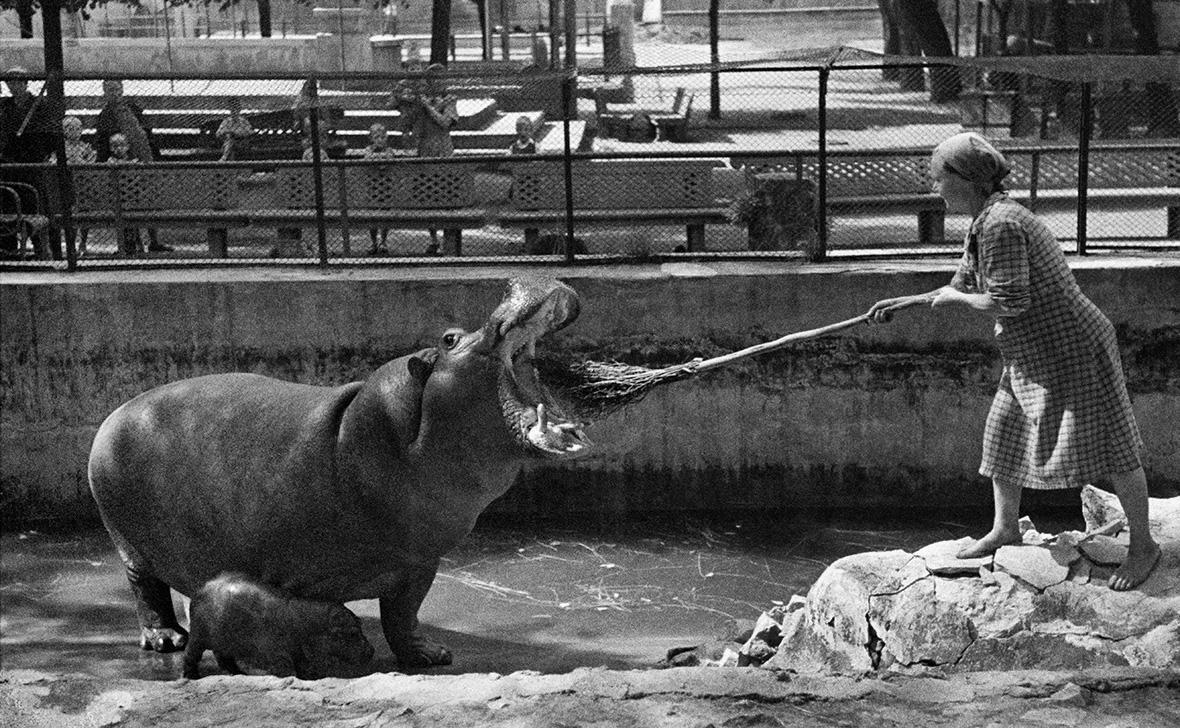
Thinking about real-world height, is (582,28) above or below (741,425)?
above

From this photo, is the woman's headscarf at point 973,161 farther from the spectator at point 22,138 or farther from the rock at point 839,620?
the spectator at point 22,138

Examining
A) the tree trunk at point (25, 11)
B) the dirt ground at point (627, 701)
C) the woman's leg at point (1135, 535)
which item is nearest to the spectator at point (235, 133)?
the tree trunk at point (25, 11)

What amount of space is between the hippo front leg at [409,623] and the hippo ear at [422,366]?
90 centimetres

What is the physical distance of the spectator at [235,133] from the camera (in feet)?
45.6

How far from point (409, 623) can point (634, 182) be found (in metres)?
5.46

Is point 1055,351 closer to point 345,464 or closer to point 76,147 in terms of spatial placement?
point 345,464

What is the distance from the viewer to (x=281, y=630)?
6785 millimetres

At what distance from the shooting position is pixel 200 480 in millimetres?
6996

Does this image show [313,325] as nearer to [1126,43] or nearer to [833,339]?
[833,339]

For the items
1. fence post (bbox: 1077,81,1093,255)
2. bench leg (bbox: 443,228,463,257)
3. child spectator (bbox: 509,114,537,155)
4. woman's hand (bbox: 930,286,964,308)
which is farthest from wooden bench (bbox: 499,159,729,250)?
woman's hand (bbox: 930,286,964,308)

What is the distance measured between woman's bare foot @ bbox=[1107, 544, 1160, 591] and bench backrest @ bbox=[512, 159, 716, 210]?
619cm

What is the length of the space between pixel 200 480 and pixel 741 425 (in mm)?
4794

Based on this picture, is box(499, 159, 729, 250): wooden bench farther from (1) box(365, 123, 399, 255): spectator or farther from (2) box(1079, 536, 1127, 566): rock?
(2) box(1079, 536, 1127, 566): rock

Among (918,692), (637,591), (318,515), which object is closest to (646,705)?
(918,692)
